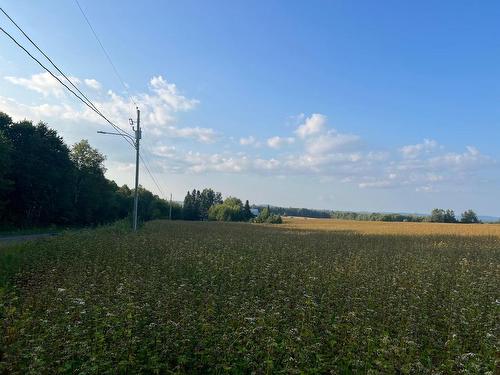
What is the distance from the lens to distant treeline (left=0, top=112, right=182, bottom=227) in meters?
41.8

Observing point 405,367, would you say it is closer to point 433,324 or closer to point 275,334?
point 275,334

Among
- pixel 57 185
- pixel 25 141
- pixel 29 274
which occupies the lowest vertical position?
pixel 29 274

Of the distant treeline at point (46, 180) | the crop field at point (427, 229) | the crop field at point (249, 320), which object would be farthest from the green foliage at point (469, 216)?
the crop field at point (249, 320)

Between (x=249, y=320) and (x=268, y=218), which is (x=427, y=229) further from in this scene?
(x=268, y=218)

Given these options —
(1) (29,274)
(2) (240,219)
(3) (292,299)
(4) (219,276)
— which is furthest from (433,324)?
(2) (240,219)

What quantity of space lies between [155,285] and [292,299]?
3.04 metres

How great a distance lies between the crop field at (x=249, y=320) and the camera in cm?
500

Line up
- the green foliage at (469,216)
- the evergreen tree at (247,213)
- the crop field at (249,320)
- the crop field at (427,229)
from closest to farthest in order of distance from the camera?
the crop field at (249,320) → the crop field at (427,229) → the green foliage at (469,216) → the evergreen tree at (247,213)

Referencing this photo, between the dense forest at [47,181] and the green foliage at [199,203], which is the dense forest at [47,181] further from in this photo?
the green foliage at [199,203]

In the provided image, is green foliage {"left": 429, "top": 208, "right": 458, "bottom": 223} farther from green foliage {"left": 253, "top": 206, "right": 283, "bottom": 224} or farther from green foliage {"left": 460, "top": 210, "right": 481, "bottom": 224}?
green foliage {"left": 253, "top": 206, "right": 283, "bottom": 224}

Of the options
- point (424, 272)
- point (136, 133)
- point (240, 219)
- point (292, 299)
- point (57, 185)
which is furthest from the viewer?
point (240, 219)

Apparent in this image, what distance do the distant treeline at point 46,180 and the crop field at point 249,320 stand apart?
3214 centimetres

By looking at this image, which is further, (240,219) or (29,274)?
(240,219)

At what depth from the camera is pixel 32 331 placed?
603cm
